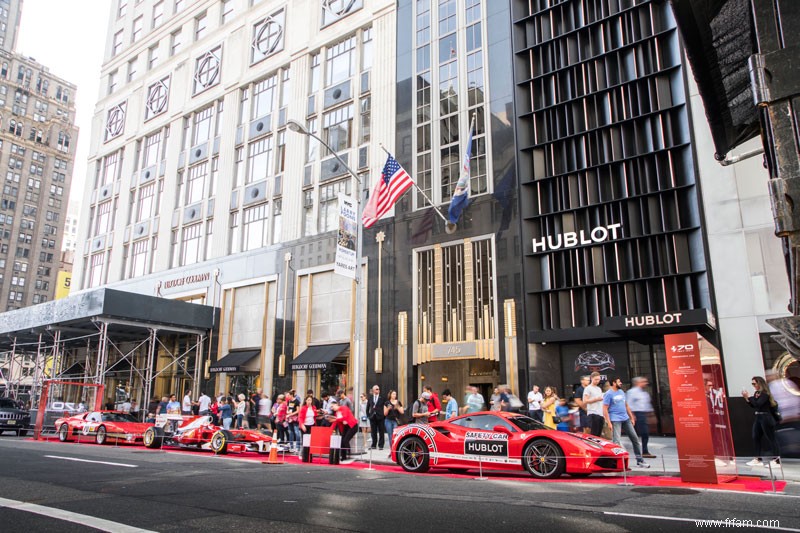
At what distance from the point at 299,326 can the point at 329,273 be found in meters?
3.05

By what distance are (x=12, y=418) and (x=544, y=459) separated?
24.8 m

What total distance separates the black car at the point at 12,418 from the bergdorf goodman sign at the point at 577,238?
2337cm

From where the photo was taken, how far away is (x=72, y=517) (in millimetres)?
6113

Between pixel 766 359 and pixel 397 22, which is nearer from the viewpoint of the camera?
pixel 766 359

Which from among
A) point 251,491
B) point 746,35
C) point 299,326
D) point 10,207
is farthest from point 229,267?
point 10,207

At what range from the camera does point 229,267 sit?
1293 inches

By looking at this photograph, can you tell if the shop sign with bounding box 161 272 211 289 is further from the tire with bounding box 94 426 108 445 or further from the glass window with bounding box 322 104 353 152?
the tire with bounding box 94 426 108 445

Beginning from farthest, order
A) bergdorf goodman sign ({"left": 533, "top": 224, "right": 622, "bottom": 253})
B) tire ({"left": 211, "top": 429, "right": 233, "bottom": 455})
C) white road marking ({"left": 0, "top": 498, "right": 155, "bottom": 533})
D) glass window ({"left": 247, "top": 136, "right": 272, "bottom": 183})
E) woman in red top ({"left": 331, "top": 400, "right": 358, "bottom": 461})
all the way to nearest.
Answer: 1. glass window ({"left": 247, "top": 136, "right": 272, "bottom": 183})
2. bergdorf goodman sign ({"left": 533, "top": 224, "right": 622, "bottom": 253})
3. tire ({"left": 211, "top": 429, "right": 233, "bottom": 455})
4. woman in red top ({"left": 331, "top": 400, "right": 358, "bottom": 461})
5. white road marking ({"left": 0, "top": 498, "right": 155, "bottom": 533})

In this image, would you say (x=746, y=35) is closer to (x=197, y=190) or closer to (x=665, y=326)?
(x=665, y=326)

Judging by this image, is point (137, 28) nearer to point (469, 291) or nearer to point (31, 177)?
point (469, 291)

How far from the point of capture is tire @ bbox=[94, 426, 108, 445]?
2073cm

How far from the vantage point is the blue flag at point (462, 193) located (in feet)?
72.0

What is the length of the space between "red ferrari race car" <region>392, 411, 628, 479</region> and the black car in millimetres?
21042

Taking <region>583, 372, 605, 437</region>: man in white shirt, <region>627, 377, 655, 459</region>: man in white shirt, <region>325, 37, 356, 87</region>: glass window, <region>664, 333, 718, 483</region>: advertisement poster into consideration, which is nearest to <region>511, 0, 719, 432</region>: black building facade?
<region>627, 377, 655, 459</region>: man in white shirt
